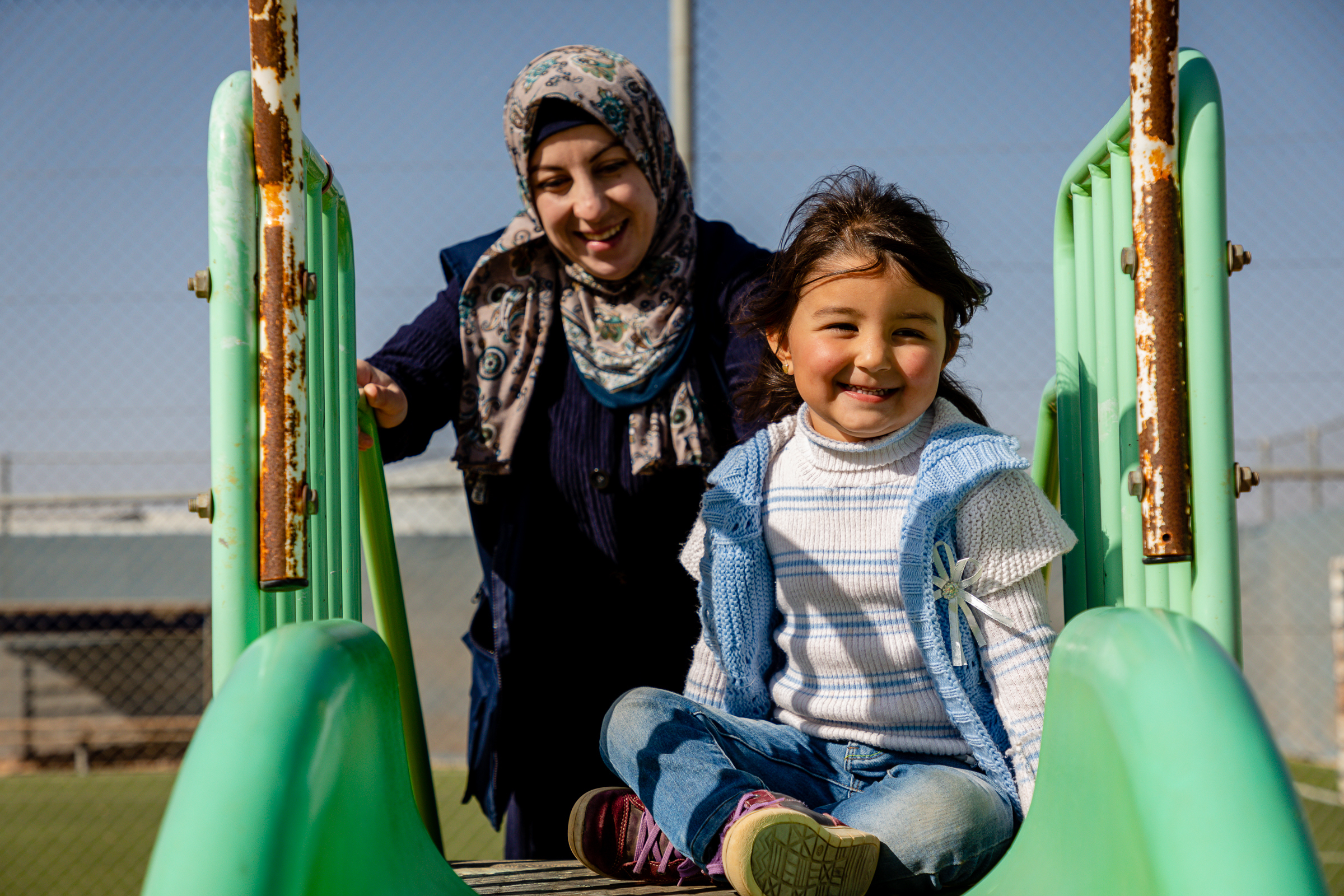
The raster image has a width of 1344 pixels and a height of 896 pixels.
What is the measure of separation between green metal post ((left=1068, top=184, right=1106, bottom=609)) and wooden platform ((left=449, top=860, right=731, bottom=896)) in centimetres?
60

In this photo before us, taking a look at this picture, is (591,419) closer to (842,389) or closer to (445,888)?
(842,389)

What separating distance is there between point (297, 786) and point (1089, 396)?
3.52ft

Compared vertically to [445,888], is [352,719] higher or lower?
higher

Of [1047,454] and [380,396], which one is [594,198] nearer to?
[380,396]

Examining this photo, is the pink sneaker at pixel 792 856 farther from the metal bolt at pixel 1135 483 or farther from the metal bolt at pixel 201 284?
the metal bolt at pixel 201 284

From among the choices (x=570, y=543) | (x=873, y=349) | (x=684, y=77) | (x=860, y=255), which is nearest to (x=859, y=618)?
(x=873, y=349)

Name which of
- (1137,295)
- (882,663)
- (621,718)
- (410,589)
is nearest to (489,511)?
(621,718)

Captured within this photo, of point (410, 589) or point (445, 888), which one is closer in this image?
point (445, 888)

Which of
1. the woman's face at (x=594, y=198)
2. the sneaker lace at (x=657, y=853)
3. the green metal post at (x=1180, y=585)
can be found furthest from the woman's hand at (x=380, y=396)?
the green metal post at (x=1180, y=585)

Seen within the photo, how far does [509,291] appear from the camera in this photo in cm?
193

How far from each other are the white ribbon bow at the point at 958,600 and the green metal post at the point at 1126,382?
158 mm

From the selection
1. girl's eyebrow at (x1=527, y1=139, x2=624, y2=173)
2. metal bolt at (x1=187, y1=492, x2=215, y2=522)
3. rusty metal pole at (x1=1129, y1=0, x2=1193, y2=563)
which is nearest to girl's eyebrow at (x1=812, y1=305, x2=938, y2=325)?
rusty metal pole at (x1=1129, y1=0, x2=1193, y2=563)

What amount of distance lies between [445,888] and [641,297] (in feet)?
3.57

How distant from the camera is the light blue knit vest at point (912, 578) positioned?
1266 mm
